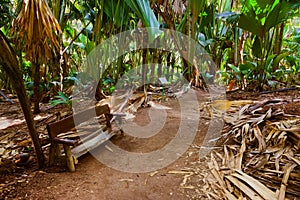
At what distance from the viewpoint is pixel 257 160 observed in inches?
67.3

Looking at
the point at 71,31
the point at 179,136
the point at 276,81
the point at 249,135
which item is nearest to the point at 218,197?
the point at 249,135

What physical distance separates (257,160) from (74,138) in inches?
66.6

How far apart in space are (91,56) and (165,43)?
2079 millimetres

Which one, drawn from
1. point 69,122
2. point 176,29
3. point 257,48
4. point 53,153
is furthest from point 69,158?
point 257,48

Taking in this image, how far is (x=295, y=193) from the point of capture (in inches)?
54.0

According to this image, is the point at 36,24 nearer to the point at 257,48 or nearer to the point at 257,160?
the point at 257,160

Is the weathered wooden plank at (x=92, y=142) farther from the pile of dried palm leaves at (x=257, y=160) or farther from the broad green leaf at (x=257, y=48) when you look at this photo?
the broad green leaf at (x=257, y=48)

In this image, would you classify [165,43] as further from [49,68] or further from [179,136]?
[179,136]

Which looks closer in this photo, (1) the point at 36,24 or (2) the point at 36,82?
(1) the point at 36,24

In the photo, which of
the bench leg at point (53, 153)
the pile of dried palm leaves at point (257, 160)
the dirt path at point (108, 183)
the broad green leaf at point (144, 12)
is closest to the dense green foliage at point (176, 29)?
the broad green leaf at point (144, 12)

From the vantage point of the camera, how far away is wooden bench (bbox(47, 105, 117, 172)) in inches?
75.7

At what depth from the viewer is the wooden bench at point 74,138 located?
75.7 inches

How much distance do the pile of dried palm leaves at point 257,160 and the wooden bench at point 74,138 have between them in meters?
1.12

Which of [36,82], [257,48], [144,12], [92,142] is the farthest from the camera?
[257,48]
